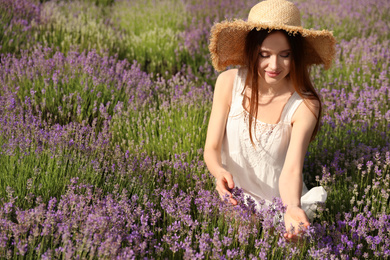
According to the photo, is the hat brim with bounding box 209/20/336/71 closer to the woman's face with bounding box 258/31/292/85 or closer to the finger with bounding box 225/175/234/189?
the woman's face with bounding box 258/31/292/85

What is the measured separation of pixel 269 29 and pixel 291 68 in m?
0.28

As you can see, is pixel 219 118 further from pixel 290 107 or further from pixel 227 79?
pixel 290 107

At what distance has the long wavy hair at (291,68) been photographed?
280 cm

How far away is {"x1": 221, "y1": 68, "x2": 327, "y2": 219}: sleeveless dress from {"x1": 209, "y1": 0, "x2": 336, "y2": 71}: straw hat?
158mm

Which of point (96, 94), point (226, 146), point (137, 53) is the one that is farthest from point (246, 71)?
point (137, 53)

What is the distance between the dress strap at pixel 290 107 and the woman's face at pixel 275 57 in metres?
0.18

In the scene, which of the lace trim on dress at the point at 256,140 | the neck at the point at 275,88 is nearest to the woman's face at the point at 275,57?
the neck at the point at 275,88

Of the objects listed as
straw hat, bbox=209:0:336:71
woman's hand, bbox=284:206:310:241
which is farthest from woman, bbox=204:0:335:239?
woman's hand, bbox=284:206:310:241

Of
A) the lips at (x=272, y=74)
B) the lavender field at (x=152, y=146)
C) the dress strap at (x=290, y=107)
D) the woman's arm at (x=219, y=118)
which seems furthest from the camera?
the woman's arm at (x=219, y=118)

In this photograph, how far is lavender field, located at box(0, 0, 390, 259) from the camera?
2.24 meters

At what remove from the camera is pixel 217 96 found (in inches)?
122

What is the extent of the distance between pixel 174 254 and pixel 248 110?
3.57ft

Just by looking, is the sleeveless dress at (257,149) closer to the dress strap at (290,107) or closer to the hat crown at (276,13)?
the dress strap at (290,107)

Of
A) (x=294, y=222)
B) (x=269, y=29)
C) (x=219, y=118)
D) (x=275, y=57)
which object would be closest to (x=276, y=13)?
(x=269, y=29)
